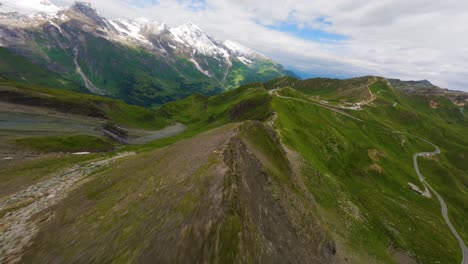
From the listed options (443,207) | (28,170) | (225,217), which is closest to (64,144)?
(28,170)

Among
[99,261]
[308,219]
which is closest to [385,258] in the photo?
[308,219]

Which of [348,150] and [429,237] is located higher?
[348,150]

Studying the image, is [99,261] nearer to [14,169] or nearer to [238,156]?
[238,156]

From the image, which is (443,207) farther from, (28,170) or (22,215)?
(28,170)

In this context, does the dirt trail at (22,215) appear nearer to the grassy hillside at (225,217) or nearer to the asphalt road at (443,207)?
the grassy hillside at (225,217)

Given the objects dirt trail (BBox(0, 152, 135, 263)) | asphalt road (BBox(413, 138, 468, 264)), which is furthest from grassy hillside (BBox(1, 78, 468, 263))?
asphalt road (BBox(413, 138, 468, 264))

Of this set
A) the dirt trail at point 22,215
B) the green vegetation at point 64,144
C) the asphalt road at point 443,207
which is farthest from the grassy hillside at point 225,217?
the green vegetation at point 64,144

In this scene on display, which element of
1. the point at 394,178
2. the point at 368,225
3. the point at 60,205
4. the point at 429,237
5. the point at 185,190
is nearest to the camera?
the point at 185,190

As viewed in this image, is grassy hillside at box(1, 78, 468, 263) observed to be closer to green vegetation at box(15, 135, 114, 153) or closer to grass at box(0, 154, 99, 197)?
grass at box(0, 154, 99, 197)

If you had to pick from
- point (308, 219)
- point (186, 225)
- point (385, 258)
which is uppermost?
point (186, 225)
